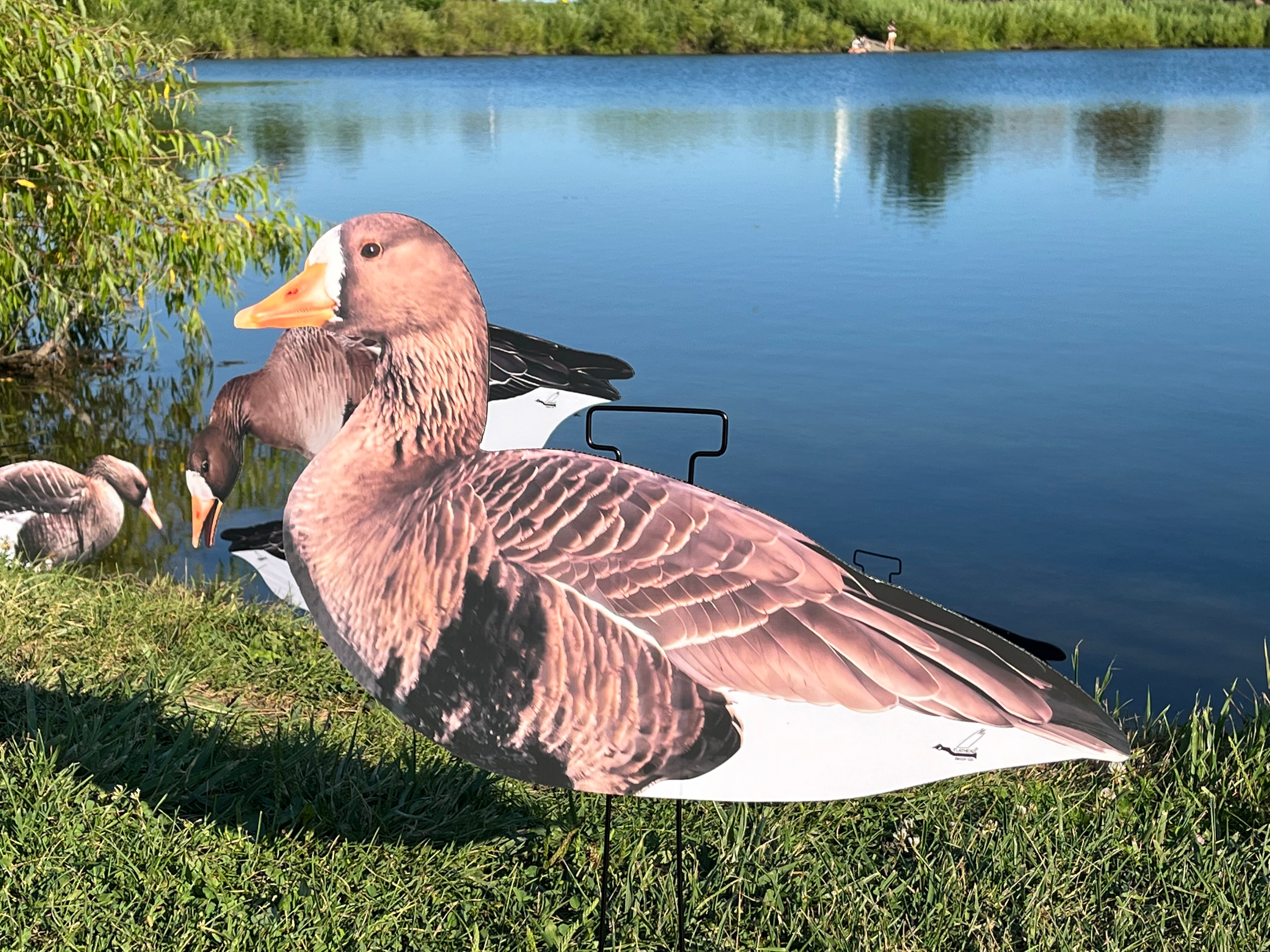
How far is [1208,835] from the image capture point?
3703mm

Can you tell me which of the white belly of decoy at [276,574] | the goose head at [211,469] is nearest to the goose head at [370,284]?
the goose head at [211,469]

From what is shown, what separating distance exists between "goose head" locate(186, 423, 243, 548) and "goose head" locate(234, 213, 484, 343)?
9.41 feet

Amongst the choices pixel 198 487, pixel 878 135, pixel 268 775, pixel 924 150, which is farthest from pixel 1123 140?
pixel 268 775

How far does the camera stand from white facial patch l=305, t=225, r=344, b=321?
105 inches

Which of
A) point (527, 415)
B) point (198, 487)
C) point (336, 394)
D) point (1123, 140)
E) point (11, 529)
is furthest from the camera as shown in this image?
point (1123, 140)

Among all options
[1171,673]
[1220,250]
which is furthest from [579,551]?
[1220,250]

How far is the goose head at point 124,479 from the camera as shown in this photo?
23.5 ft

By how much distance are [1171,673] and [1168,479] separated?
2363mm

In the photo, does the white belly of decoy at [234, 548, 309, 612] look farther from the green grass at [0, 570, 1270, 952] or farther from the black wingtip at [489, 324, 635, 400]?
the black wingtip at [489, 324, 635, 400]

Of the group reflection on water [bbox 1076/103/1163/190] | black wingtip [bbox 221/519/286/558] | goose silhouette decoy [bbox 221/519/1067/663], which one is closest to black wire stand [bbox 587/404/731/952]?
goose silhouette decoy [bbox 221/519/1067/663]

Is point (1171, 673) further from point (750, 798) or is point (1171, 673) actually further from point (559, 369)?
point (750, 798)

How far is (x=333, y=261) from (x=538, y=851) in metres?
2.00

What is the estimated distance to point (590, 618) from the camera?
251cm

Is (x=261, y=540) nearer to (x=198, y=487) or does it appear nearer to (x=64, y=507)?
(x=198, y=487)
